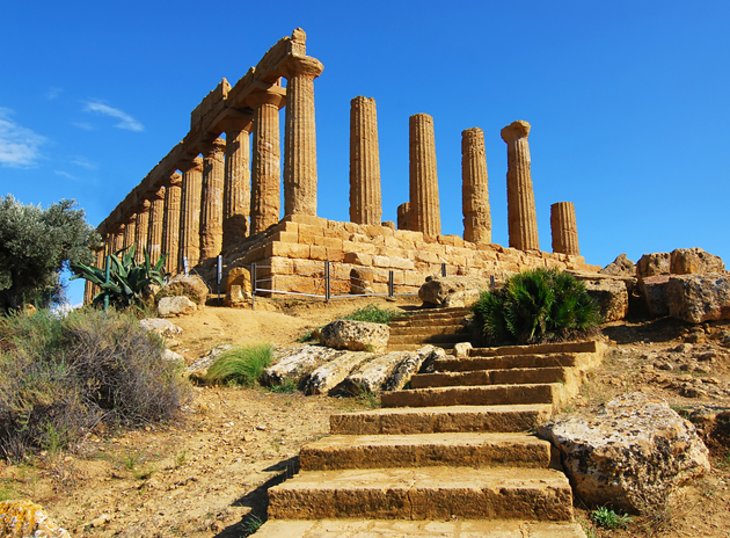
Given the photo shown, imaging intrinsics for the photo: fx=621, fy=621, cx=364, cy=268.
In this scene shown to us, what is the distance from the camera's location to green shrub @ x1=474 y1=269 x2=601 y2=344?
8.20 meters

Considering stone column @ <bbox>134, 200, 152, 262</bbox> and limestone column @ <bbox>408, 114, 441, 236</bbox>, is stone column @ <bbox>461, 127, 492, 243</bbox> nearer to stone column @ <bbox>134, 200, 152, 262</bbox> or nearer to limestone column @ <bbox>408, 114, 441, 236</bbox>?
limestone column @ <bbox>408, 114, 441, 236</bbox>

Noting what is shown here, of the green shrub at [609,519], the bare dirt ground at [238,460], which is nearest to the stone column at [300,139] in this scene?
the bare dirt ground at [238,460]

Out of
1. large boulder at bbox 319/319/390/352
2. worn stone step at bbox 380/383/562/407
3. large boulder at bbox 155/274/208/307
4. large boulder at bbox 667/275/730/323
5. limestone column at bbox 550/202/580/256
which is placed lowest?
worn stone step at bbox 380/383/562/407

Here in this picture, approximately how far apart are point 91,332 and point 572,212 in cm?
2344

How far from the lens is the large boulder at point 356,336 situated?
9469mm

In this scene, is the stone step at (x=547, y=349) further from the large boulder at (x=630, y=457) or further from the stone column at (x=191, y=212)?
the stone column at (x=191, y=212)

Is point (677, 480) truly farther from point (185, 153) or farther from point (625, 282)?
point (185, 153)

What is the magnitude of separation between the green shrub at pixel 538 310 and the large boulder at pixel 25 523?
6040mm

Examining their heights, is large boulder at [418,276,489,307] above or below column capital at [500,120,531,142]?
below

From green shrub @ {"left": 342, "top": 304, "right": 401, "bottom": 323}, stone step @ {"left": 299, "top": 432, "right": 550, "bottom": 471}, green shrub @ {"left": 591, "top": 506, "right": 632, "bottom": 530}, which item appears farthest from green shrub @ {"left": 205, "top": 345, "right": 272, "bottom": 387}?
green shrub @ {"left": 591, "top": 506, "right": 632, "bottom": 530}

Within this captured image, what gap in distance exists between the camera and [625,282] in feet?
32.5

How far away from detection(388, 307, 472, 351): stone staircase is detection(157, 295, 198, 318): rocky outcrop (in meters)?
4.08

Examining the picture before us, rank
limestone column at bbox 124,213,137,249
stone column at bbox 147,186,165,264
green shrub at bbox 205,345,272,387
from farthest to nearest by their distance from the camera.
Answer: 1. limestone column at bbox 124,213,137,249
2. stone column at bbox 147,186,165,264
3. green shrub at bbox 205,345,272,387

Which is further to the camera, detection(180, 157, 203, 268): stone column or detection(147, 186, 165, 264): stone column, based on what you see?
detection(147, 186, 165, 264): stone column
